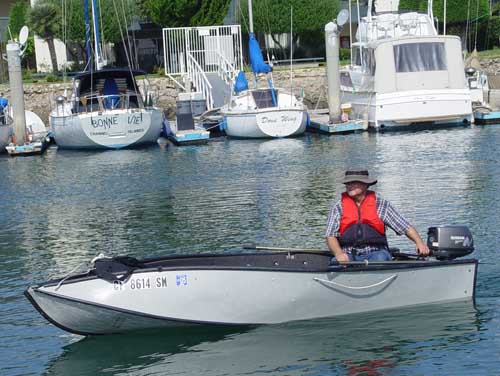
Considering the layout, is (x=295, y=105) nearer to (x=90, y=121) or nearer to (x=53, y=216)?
(x=90, y=121)

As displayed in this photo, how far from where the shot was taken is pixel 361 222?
12.0 meters

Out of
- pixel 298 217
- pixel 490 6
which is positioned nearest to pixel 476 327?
pixel 298 217

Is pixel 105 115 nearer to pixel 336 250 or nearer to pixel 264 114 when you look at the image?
pixel 264 114

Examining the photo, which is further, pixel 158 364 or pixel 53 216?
pixel 53 216

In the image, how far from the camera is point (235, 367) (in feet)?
37.7

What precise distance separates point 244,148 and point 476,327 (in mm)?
21901

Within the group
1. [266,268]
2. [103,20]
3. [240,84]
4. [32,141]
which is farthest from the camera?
[103,20]

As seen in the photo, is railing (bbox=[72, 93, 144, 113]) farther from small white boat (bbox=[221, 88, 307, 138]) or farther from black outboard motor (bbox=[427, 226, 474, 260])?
black outboard motor (bbox=[427, 226, 474, 260])

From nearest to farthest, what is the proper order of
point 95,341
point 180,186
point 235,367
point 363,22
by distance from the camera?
1. point 235,367
2. point 95,341
3. point 180,186
4. point 363,22

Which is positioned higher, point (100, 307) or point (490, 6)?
point (490, 6)

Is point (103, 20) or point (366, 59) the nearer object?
point (366, 59)

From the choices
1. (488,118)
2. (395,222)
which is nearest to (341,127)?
(488,118)

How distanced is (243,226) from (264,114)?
16.9m

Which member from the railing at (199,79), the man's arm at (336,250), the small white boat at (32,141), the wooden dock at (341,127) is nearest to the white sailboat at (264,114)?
the wooden dock at (341,127)
